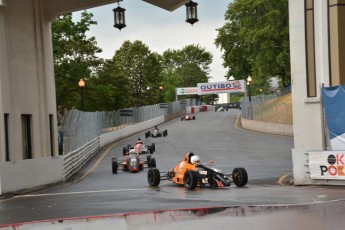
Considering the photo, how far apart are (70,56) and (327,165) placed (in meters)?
48.2

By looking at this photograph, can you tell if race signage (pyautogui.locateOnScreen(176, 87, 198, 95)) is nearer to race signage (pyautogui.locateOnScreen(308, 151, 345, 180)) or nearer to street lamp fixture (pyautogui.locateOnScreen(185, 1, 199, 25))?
street lamp fixture (pyautogui.locateOnScreen(185, 1, 199, 25))

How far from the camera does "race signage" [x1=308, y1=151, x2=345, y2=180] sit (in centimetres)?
1612

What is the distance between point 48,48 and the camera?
2473 centimetres

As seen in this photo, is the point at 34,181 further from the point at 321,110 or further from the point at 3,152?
the point at 321,110

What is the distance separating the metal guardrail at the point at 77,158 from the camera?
25.0m

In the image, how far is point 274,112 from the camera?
49.2 metres

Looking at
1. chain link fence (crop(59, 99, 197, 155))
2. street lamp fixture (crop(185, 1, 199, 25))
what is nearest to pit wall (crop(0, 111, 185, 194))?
chain link fence (crop(59, 99, 197, 155))

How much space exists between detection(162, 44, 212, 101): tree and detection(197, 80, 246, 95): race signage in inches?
2449

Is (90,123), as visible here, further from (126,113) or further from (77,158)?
(126,113)

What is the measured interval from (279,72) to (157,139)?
81.3 feet

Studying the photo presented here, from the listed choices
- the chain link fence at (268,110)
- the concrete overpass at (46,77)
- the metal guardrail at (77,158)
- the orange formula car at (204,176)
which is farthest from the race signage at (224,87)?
the orange formula car at (204,176)

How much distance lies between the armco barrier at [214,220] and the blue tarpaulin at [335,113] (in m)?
7.15

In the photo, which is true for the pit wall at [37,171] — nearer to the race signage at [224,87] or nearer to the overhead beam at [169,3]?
the overhead beam at [169,3]

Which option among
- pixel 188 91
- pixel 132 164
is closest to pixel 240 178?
pixel 132 164
